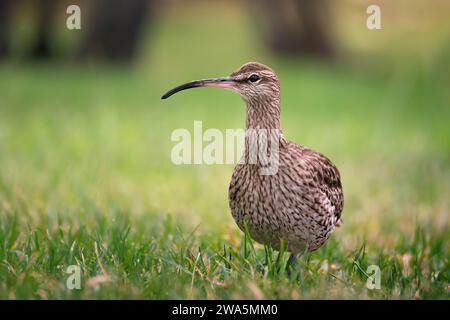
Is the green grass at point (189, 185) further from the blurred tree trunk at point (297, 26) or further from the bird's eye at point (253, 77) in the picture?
the blurred tree trunk at point (297, 26)

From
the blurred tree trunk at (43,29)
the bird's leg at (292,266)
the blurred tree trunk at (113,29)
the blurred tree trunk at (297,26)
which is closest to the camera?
the bird's leg at (292,266)

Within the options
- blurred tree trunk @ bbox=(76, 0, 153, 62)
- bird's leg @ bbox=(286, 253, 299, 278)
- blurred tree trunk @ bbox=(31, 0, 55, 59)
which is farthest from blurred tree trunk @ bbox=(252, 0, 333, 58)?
bird's leg @ bbox=(286, 253, 299, 278)

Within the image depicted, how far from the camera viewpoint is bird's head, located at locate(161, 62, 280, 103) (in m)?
4.99

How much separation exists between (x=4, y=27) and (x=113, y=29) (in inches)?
96.7

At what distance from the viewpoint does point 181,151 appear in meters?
10.5

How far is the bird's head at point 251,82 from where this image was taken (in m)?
4.99

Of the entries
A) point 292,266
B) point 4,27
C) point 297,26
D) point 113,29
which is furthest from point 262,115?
point 297,26

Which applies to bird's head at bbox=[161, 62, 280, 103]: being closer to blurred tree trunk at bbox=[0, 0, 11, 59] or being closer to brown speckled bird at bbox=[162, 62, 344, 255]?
brown speckled bird at bbox=[162, 62, 344, 255]

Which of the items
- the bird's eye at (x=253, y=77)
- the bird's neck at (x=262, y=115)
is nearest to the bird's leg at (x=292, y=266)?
the bird's neck at (x=262, y=115)

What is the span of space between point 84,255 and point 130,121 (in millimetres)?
7779

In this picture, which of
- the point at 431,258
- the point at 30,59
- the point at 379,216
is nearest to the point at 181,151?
the point at 379,216

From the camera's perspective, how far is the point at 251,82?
502 cm

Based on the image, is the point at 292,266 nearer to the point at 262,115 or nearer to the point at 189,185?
the point at 262,115

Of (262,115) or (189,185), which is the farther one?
(189,185)
